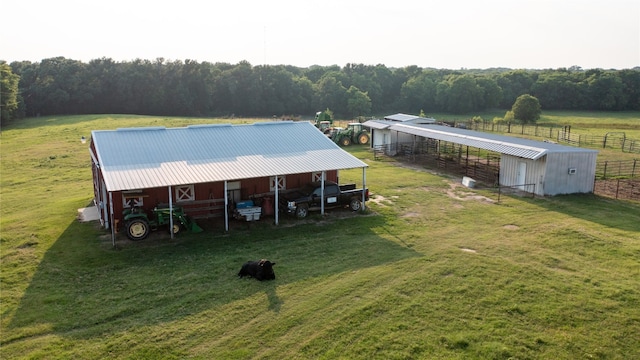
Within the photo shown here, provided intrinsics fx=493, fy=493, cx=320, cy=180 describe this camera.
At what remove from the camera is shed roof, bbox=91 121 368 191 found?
18.2 metres

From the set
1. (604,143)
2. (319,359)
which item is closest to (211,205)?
(319,359)

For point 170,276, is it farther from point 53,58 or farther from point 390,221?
point 53,58

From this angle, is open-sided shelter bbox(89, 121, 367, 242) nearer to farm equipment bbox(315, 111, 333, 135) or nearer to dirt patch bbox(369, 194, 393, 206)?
dirt patch bbox(369, 194, 393, 206)

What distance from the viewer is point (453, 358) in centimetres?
Result: 1038

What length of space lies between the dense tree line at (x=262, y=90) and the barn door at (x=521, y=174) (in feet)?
182

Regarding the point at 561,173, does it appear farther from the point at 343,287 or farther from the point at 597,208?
the point at 343,287

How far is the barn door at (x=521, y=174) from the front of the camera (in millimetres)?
25766

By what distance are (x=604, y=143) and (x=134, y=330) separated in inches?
1660

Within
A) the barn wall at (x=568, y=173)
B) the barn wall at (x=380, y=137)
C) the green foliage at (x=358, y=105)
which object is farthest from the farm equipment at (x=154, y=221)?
the green foliage at (x=358, y=105)

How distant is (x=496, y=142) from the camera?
28594mm

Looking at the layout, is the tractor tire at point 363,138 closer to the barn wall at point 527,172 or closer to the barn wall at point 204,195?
the barn wall at point 527,172

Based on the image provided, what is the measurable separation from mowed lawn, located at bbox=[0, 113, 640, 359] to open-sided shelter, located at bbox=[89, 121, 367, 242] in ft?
4.78

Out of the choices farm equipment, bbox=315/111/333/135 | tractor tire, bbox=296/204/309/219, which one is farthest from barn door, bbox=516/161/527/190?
farm equipment, bbox=315/111/333/135

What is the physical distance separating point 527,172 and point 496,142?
349 centimetres
